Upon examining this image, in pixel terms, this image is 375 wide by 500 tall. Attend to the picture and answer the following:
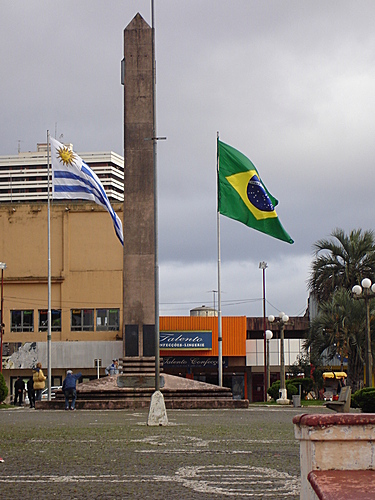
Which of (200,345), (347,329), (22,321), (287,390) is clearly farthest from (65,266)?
(347,329)

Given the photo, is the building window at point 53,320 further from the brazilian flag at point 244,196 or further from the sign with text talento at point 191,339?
the brazilian flag at point 244,196

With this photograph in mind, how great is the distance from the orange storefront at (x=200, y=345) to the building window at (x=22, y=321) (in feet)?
30.4

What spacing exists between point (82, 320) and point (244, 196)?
30.9 m

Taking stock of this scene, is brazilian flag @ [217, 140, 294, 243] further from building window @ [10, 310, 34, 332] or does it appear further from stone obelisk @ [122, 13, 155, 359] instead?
building window @ [10, 310, 34, 332]

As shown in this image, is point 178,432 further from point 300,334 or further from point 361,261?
point 300,334

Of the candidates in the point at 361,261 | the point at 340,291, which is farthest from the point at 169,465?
the point at 361,261

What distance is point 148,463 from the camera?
9953 mm

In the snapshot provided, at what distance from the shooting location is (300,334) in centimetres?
6525

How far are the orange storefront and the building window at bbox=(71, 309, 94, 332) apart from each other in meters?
5.05

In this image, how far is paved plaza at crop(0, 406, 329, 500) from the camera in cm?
762

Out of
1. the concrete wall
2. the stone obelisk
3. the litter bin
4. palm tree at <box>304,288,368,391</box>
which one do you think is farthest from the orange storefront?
the stone obelisk

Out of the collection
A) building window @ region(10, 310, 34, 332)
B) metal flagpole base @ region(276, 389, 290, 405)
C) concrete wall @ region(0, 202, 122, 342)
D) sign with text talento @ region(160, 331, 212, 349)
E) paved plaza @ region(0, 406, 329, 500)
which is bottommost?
metal flagpole base @ region(276, 389, 290, 405)

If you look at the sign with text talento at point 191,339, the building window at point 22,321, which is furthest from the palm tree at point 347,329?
the building window at point 22,321

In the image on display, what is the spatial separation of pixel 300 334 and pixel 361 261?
2279 centimetres
